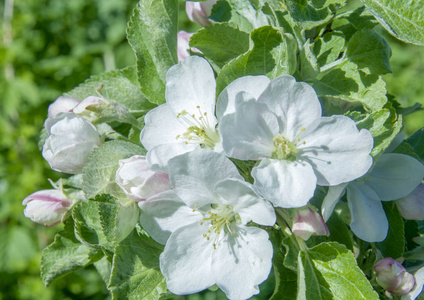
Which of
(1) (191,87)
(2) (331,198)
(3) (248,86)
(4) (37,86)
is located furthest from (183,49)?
(4) (37,86)

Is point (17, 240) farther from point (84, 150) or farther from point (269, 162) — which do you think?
point (269, 162)

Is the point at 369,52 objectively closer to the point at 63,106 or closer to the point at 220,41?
the point at 220,41

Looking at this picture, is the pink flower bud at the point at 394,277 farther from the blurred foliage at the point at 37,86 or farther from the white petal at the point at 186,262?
the blurred foliage at the point at 37,86

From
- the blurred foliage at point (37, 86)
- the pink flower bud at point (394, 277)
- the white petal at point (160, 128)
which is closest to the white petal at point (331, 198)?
the pink flower bud at point (394, 277)

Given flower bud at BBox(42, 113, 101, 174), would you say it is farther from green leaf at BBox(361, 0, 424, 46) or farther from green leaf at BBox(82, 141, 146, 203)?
green leaf at BBox(361, 0, 424, 46)

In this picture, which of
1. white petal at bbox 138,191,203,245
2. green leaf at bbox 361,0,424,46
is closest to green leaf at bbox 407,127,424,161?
green leaf at bbox 361,0,424,46

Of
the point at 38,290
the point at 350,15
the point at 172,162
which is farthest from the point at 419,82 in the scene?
the point at 172,162

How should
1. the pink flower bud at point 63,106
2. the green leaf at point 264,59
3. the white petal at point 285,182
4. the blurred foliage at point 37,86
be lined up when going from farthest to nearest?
the blurred foliage at point 37,86
the pink flower bud at point 63,106
the green leaf at point 264,59
the white petal at point 285,182
